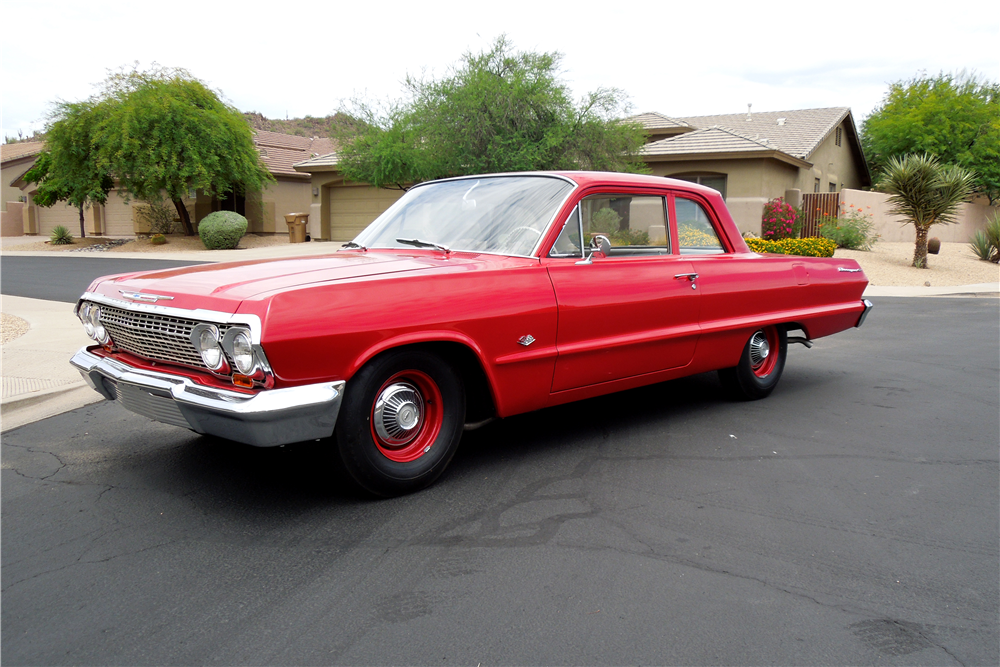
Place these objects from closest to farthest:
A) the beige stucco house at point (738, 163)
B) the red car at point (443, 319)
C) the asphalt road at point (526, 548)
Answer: the asphalt road at point (526, 548) < the red car at point (443, 319) < the beige stucco house at point (738, 163)

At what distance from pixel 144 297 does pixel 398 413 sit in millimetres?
1370

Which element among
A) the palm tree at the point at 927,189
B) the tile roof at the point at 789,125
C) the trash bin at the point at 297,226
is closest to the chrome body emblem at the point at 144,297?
the palm tree at the point at 927,189

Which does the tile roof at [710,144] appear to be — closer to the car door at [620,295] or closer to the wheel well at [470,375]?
the car door at [620,295]

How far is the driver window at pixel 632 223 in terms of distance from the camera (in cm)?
481

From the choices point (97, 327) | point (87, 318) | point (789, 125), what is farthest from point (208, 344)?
point (789, 125)

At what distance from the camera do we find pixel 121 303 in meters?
3.76

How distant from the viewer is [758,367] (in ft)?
19.5

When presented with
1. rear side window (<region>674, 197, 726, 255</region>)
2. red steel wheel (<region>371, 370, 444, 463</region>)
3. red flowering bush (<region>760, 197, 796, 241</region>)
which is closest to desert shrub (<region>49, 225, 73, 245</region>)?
red flowering bush (<region>760, 197, 796, 241</region>)

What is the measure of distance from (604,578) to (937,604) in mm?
1267

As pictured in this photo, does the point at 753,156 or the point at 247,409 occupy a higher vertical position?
the point at 753,156

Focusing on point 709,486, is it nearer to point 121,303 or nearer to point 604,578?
point 604,578

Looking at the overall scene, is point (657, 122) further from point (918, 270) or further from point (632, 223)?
A: point (632, 223)

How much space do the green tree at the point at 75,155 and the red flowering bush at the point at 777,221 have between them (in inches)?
905

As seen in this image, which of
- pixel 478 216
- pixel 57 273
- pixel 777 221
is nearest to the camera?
pixel 478 216
